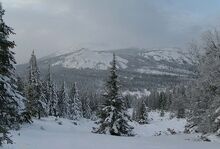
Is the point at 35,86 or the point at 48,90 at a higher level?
the point at 35,86

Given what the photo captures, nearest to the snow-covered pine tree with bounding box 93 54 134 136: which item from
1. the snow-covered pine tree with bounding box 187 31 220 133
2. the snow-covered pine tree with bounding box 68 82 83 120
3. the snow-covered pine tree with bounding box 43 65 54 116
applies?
the snow-covered pine tree with bounding box 187 31 220 133

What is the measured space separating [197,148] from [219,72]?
31.3 ft

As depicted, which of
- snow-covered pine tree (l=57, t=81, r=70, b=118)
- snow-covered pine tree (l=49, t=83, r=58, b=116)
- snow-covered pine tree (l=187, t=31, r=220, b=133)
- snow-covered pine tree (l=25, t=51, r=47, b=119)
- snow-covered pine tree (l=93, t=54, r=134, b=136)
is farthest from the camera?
snow-covered pine tree (l=57, t=81, r=70, b=118)

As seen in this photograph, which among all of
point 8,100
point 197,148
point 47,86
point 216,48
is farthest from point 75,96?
point 8,100

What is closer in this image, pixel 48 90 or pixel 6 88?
pixel 6 88

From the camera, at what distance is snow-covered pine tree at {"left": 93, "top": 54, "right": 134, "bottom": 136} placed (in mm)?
40469

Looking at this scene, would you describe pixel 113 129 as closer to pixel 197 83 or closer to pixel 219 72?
pixel 197 83

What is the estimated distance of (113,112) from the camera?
133 feet

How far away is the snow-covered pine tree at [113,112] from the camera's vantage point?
40.5 meters

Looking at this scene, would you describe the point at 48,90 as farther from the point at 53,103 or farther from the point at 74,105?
the point at 74,105

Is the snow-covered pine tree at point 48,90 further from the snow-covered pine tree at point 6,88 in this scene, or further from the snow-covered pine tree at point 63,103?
the snow-covered pine tree at point 6,88

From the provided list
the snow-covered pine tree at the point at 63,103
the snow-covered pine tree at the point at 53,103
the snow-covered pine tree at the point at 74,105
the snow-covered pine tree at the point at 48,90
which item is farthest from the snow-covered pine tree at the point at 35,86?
the snow-covered pine tree at the point at 74,105

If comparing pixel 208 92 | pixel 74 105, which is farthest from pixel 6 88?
pixel 74 105

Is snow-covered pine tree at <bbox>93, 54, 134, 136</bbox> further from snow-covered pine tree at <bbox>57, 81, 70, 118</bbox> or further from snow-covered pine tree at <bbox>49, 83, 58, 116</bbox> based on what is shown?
snow-covered pine tree at <bbox>57, 81, 70, 118</bbox>
